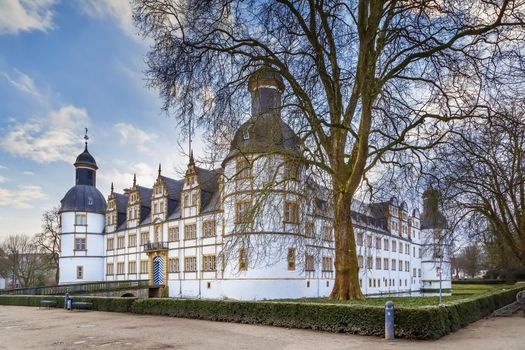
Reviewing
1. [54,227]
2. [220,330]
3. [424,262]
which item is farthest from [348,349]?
[424,262]

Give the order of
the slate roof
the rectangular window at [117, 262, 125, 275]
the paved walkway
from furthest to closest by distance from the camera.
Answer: the slate roof
the rectangular window at [117, 262, 125, 275]
the paved walkway

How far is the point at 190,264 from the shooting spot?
1467 inches

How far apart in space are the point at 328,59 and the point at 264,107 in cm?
273

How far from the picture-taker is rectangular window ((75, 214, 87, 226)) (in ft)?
157

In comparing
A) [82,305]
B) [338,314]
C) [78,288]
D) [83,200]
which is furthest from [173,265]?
[338,314]

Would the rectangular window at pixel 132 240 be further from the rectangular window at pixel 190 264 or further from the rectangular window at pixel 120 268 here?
the rectangular window at pixel 190 264

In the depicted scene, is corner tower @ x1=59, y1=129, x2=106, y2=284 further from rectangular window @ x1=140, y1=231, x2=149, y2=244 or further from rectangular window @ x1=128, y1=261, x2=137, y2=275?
rectangular window @ x1=140, y1=231, x2=149, y2=244

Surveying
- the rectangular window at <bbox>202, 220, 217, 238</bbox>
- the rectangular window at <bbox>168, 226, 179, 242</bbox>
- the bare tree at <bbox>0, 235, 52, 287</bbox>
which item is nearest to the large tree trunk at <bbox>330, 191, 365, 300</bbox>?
the rectangular window at <bbox>202, 220, 217, 238</bbox>

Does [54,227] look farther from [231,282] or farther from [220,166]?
[220,166]

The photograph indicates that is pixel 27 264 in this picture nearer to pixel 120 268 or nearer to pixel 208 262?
pixel 120 268

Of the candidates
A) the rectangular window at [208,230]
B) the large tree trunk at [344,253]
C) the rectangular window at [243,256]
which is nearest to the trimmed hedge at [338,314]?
the rectangular window at [243,256]

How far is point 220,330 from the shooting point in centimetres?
1294

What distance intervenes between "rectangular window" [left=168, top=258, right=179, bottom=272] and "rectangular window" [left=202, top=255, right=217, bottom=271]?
372 centimetres

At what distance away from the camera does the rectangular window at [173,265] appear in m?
38.7
